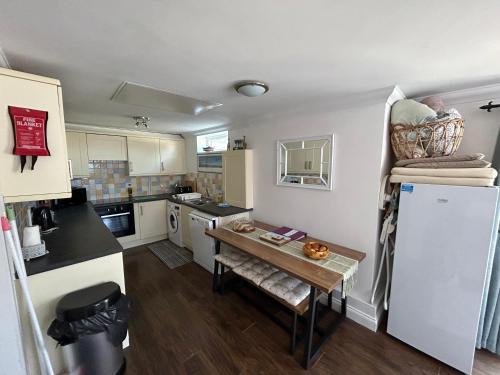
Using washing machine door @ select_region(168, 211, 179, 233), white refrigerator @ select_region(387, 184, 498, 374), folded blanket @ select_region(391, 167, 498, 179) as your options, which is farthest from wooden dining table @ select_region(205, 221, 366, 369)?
washing machine door @ select_region(168, 211, 179, 233)

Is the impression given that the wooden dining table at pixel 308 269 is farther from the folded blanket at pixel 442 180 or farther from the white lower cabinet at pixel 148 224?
the white lower cabinet at pixel 148 224

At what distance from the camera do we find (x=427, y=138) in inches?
62.3

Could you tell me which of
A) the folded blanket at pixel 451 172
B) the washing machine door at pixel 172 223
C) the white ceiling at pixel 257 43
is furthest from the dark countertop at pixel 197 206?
the folded blanket at pixel 451 172

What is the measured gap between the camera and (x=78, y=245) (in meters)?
1.57

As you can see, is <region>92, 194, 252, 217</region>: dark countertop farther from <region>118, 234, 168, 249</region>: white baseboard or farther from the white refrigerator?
the white refrigerator

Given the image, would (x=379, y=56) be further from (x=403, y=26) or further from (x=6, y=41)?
(x=6, y=41)

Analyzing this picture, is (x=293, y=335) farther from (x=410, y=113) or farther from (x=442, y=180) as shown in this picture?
(x=410, y=113)

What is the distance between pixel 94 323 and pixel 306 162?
85.6 inches

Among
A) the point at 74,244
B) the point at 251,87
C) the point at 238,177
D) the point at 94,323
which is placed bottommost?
the point at 94,323

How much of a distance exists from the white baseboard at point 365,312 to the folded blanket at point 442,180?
1.17m

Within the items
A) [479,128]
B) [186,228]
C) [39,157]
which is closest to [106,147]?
[186,228]

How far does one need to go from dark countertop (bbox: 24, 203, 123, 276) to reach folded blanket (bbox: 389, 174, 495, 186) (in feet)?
7.45

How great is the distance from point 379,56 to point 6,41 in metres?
1.97

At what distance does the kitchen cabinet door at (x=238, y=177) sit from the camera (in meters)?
2.86
